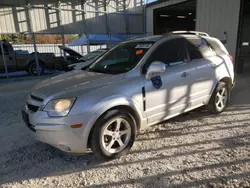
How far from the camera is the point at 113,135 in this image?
297 cm

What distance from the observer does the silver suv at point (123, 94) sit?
2.67m

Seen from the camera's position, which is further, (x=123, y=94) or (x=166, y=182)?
(x=123, y=94)

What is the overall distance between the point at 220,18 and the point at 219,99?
591 centimetres

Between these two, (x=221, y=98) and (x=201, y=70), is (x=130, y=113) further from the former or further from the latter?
(x=221, y=98)

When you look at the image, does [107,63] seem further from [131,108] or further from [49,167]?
[49,167]

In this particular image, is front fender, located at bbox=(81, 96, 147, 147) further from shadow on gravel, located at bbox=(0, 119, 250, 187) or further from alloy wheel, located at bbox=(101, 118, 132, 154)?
shadow on gravel, located at bbox=(0, 119, 250, 187)

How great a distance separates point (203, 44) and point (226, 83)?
109 centimetres

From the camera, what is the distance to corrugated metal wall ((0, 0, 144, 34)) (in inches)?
456

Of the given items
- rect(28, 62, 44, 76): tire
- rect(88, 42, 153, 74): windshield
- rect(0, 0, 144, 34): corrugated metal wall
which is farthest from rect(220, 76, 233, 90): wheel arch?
rect(0, 0, 144, 34): corrugated metal wall

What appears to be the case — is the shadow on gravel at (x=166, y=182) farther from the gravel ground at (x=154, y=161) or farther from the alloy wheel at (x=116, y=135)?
the alloy wheel at (x=116, y=135)

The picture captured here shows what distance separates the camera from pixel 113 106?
9.32 feet

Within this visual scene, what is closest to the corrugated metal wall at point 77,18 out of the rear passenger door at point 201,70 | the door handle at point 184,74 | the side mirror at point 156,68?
the rear passenger door at point 201,70

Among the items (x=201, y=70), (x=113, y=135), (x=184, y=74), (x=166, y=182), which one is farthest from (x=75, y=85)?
(x=201, y=70)

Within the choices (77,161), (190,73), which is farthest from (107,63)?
(77,161)
